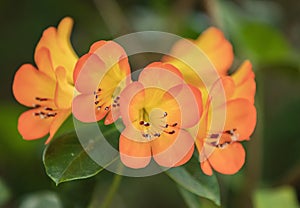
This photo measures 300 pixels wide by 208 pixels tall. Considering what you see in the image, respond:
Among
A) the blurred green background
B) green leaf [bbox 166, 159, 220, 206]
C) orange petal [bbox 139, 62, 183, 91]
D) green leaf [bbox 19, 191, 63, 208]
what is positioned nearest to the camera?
orange petal [bbox 139, 62, 183, 91]

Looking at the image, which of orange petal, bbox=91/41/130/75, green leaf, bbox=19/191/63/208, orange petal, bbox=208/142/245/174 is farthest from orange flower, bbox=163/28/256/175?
green leaf, bbox=19/191/63/208

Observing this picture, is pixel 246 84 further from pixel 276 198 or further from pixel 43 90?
pixel 276 198

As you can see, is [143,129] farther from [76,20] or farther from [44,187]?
[76,20]

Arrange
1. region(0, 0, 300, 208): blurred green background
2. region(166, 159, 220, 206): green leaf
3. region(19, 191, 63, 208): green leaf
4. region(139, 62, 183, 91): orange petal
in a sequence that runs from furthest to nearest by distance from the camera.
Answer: region(0, 0, 300, 208): blurred green background < region(19, 191, 63, 208): green leaf < region(166, 159, 220, 206): green leaf < region(139, 62, 183, 91): orange petal

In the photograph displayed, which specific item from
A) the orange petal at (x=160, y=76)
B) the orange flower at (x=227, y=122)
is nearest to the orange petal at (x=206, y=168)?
the orange flower at (x=227, y=122)

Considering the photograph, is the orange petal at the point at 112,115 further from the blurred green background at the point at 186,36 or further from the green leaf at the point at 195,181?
the blurred green background at the point at 186,36

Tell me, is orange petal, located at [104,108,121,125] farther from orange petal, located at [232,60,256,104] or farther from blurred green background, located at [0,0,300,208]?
blurred green background, located at [0,0,300,208]
